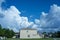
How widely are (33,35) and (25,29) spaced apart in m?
6.92

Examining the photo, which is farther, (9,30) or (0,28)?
(9,30)

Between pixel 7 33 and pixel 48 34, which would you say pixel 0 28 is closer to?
pixel 7 33

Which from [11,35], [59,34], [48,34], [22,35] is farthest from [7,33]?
[48,34]

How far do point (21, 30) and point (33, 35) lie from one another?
8.11 meters

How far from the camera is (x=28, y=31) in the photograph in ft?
346

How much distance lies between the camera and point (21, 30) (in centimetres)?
10712

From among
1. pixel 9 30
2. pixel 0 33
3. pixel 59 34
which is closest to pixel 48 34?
pixel 59 34

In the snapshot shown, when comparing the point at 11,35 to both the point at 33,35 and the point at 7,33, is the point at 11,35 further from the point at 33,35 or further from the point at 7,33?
the point at 33,35

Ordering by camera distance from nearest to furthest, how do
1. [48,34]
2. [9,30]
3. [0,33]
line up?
1. [0,33]
2. [9,30]
3. [48,34]

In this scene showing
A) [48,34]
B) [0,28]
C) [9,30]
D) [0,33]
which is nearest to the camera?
[0,33]

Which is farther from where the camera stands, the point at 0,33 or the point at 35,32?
the point at 35,32

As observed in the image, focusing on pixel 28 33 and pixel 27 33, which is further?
pixel 27 33

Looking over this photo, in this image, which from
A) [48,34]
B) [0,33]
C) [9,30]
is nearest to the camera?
[0,33]

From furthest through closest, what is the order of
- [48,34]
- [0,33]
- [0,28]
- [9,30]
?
[48,34], [9,30], [0,28], [0,33]
